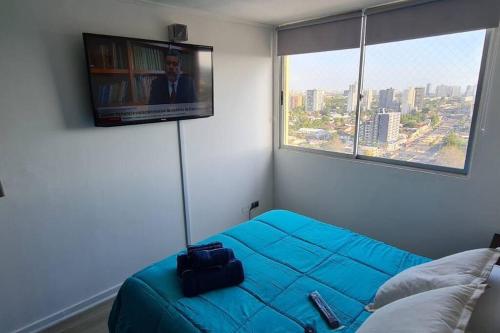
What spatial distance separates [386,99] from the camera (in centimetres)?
263

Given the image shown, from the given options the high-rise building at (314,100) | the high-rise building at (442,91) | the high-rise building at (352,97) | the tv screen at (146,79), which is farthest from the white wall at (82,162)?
the high-rise building at (442,91)

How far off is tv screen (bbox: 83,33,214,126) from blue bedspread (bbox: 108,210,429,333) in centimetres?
111

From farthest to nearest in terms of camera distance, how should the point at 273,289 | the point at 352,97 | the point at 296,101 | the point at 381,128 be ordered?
the point at 296,101 → the point at 352,97 → the point at 381,128 → the point at 273,289

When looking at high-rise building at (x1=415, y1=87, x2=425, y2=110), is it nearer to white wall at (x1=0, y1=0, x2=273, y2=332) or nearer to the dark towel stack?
white wall at (x1=0, y1=0, x2=273, y2=332)

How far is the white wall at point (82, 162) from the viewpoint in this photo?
185 centimetres

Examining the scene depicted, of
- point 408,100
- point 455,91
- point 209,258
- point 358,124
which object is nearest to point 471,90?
point 455,91

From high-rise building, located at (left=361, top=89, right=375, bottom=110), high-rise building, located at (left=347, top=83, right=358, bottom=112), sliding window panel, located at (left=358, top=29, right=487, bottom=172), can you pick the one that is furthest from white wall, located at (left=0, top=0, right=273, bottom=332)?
sliding window panel, located at (left=358, top=29, right=487, bottom=172)

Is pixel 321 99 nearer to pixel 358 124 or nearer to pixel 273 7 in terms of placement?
pixel 358 124

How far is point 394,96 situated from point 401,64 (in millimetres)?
267

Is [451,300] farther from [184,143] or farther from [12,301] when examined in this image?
[12,301]

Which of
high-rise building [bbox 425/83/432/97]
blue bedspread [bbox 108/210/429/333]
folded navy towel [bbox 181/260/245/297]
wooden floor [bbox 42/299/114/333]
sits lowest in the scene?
wooden floor [bbox 42/299/114/333]

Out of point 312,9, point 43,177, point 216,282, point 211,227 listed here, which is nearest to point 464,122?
point 312,9

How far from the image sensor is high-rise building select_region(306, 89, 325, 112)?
313 cm

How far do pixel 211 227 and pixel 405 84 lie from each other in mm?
2286
